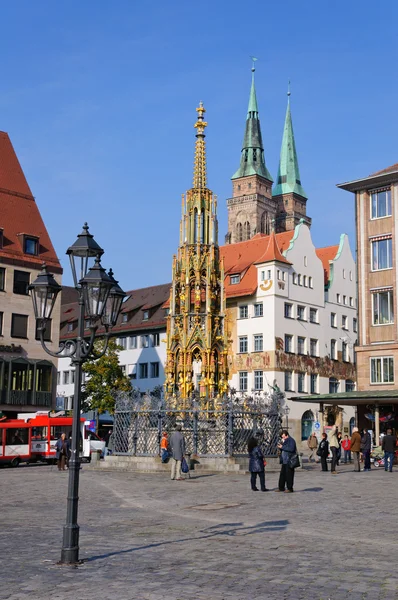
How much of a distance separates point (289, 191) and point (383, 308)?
9490 cm

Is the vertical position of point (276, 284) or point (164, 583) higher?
point (276, 284)

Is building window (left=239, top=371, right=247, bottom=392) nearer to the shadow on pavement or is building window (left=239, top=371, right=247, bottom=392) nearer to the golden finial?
the golden finial

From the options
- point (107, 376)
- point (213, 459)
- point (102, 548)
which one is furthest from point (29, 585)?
point (107, 376)

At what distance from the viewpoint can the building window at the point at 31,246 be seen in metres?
54.8

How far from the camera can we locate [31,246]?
181 feet

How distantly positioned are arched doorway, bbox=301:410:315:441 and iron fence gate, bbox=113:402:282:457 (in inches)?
1203

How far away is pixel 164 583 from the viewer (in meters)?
9.14

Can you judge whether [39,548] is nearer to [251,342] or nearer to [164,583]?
[164,583]

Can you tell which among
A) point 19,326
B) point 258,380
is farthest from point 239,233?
point 19,326

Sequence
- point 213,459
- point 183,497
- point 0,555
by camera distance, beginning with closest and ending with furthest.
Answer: point 0,555 → point 183,497 → point 213,459

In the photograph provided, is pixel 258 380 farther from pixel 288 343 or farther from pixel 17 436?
pixel 17 436

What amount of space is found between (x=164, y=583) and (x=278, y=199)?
438ft

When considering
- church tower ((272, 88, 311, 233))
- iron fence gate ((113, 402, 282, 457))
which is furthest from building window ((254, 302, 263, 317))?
church tower ((272, 88, 311, 233))

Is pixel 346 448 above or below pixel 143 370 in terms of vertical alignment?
below
